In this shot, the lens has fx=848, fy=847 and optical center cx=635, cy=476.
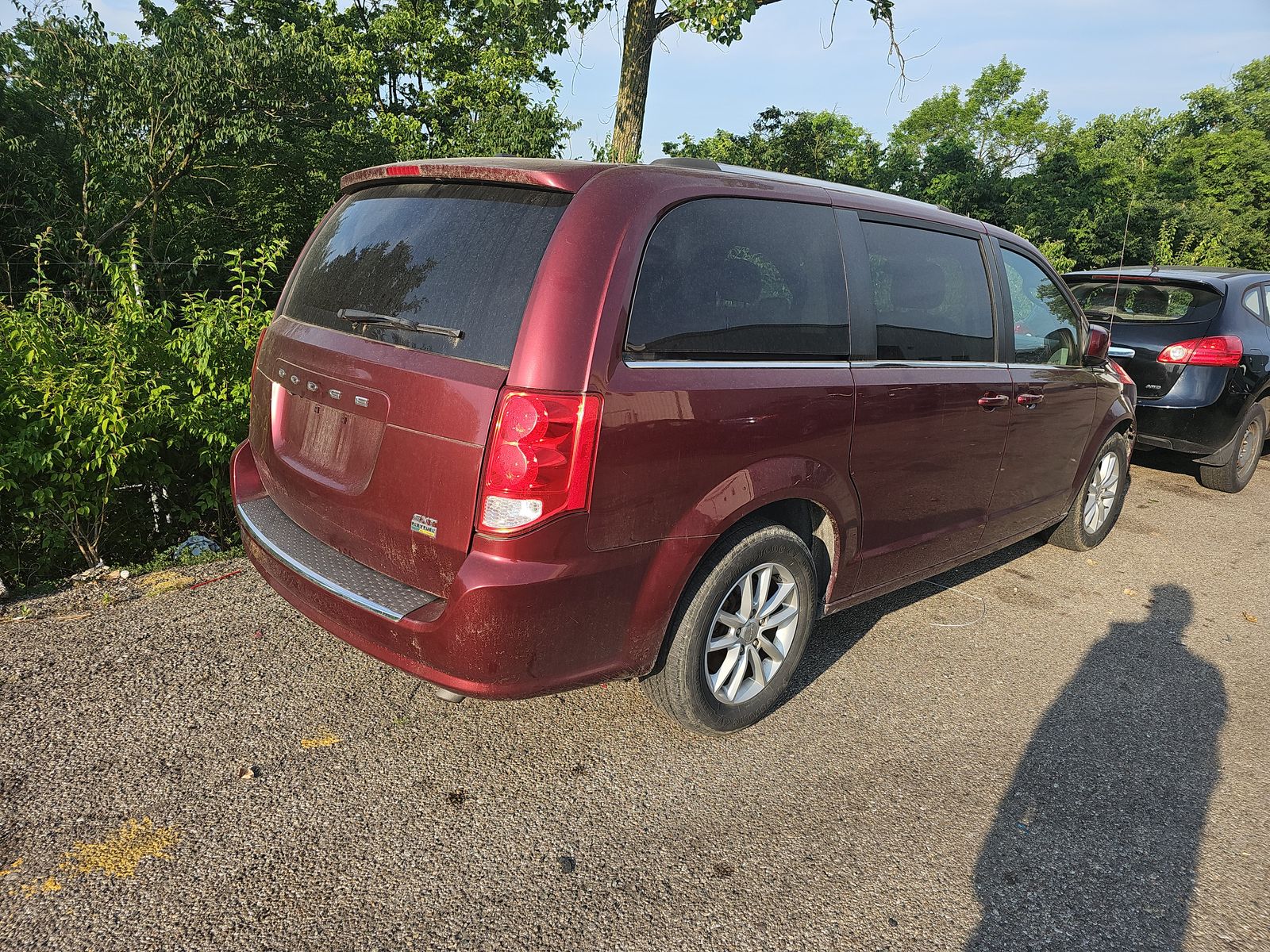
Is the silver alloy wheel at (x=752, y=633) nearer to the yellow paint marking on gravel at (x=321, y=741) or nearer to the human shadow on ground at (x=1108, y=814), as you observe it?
the human shadow on ground at (x=1108, y=814)

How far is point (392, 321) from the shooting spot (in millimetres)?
2619

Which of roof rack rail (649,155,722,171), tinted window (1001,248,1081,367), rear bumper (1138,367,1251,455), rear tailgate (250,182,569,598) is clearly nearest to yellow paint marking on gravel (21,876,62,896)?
rear tailgate (250,182,569,598)

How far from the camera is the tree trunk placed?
10414 millimetres

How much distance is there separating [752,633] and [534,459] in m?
1.21

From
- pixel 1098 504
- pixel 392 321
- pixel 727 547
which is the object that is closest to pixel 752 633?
pixel 727 547

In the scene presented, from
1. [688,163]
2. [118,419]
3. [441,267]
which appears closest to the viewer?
[441,267]

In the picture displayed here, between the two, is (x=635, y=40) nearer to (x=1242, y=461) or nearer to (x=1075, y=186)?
(x=1242, y=461)

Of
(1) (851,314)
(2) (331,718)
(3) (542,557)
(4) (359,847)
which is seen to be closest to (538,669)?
(3) (542,557)

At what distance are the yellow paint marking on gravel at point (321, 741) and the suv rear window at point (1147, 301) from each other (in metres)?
6.03

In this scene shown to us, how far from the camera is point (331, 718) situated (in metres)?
3.02

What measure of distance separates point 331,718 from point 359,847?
0.69 meters

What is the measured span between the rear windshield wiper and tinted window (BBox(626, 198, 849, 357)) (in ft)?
1.72

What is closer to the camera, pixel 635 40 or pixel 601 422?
pixel 601 422

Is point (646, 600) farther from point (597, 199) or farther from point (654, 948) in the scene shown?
point (597, 199)
